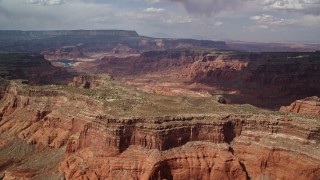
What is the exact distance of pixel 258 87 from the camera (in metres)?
145

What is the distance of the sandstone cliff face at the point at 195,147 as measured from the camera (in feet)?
175

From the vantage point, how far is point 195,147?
55844 millimetres

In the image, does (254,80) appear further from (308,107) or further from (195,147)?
(195,147)

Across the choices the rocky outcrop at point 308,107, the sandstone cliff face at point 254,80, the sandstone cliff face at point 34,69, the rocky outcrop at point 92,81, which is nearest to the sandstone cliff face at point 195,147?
the rocky outcrop at point 92,81

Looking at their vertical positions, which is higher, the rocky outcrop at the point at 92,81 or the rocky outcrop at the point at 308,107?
the rocky outcrop at the point at 92,81

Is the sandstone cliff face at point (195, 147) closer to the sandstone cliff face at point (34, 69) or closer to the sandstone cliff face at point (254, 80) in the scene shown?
the sandstone cliff face at point (254, 80)

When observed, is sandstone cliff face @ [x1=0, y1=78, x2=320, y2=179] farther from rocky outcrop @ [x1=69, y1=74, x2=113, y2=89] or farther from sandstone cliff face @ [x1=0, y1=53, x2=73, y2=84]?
sandstone cliff face @ [x1=0, y1=53, x2=73, y2=84]

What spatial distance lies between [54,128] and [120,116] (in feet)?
63.0

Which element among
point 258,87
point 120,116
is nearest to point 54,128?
point 120,116

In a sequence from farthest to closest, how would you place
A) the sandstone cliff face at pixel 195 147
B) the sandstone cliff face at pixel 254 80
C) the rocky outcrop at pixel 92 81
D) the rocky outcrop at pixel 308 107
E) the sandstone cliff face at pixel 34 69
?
the sandstone cliff face at pixel 34 69, the sandstone cliff face at pixel 254 80, the rocky outcrop at pixel 308 107, the rocky outcrop at pixel 92 81, the sandstone cliff face at pixel 195 147

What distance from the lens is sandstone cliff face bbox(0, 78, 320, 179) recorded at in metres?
53.2

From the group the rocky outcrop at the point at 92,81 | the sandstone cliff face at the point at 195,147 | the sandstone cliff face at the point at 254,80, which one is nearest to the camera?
the sandstone cliff face at the point at 195,147

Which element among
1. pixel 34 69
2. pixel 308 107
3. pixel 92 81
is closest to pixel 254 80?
pixel 308 107

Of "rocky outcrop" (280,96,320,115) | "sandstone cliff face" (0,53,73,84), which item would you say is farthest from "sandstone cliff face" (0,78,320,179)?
"sandstone cliff face" (0,53,73,84)
